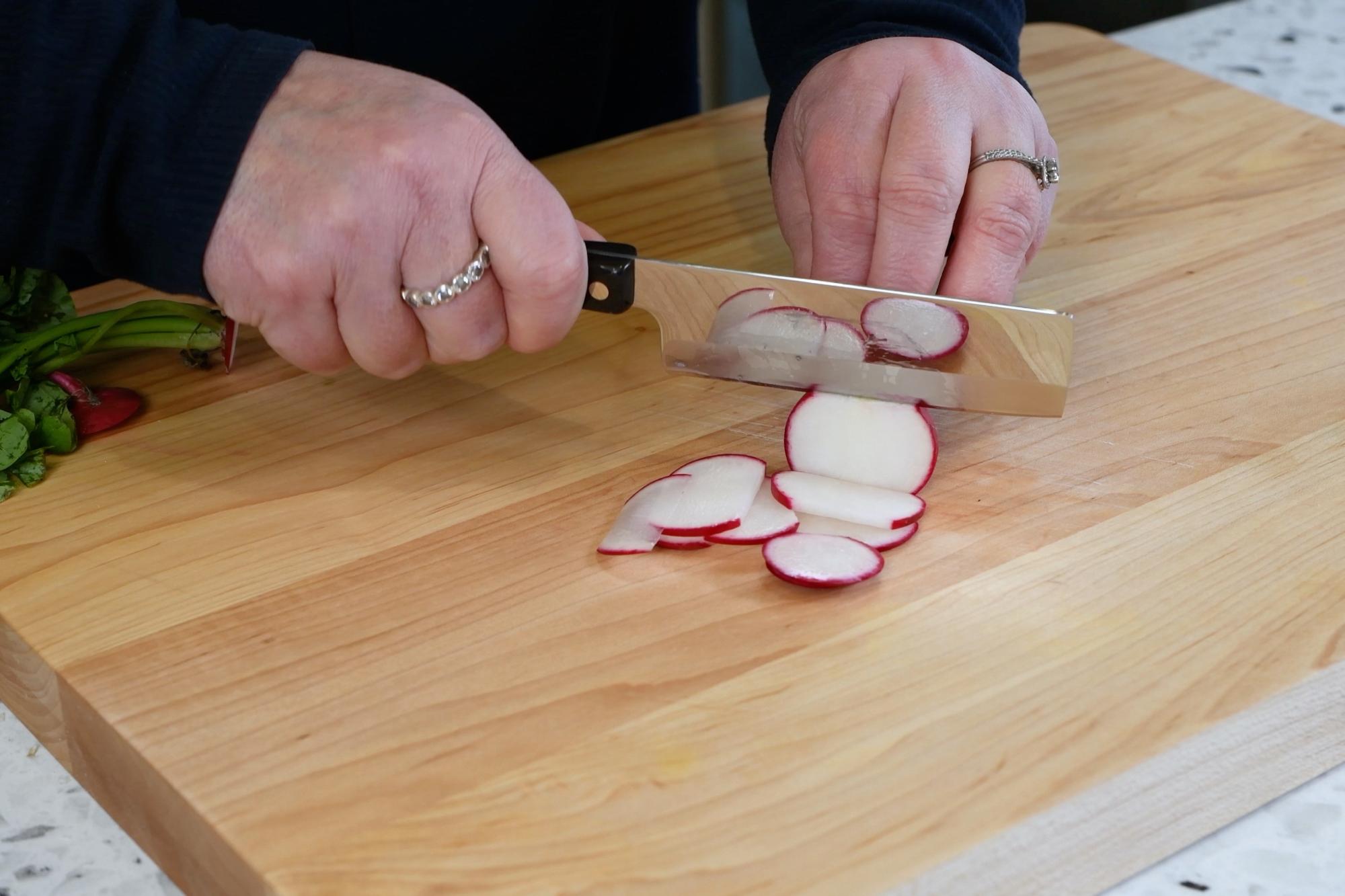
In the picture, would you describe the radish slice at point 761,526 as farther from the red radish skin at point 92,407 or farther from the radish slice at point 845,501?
the red radish skin at point 92,407

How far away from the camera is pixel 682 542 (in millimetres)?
1110

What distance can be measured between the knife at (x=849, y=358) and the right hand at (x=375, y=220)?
0.22 feet

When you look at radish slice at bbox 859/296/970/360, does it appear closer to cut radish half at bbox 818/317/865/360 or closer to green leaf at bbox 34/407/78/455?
cut radish half at bbox 818/317/865/360

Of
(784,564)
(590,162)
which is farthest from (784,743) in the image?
(590,162)

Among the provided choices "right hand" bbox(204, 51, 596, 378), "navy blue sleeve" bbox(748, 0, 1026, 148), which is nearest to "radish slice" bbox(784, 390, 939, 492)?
"right hand" bbox(204, 51, 596, 378)

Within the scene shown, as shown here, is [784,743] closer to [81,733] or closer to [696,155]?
[81,733]

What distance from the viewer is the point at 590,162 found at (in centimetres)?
169

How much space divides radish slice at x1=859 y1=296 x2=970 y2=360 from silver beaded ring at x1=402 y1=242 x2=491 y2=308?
31 centimetres

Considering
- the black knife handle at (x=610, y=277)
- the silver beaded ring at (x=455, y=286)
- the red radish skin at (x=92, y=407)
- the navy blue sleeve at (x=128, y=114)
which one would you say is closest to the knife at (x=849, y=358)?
the black knife handle at (x=610, y=277)

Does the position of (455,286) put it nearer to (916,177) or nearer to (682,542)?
(682,542)

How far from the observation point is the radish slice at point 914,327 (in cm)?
114

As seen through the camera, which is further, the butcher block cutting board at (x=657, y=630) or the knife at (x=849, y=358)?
the knife at (x=849, y=358)

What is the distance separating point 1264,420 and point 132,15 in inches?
38.5

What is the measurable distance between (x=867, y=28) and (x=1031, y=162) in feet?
0.74
